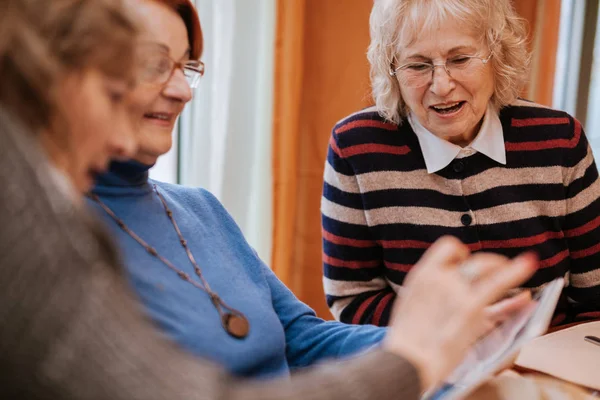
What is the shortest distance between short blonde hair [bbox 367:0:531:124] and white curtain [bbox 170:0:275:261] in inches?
23.7

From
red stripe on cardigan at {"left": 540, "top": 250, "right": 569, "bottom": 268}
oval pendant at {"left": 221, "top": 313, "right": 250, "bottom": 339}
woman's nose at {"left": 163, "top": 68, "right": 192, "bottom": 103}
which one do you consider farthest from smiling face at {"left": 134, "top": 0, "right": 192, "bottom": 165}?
red stripe on cardigan at {"left": 540, "top": 250, "right": 569, "bottom": 268}

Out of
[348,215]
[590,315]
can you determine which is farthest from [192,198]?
[590,315]

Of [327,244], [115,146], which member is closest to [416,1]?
[327,244]

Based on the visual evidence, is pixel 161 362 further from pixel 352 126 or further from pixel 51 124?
pixel 352 126

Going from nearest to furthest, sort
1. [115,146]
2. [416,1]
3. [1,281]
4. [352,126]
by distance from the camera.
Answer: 1. [1,281]
2. [115,146]
3. [416,1]
4. [352,126]

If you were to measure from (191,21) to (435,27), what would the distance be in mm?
607

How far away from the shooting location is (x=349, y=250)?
159 centimetres

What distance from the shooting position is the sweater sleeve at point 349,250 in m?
1.59

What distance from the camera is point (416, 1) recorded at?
4.78 ft

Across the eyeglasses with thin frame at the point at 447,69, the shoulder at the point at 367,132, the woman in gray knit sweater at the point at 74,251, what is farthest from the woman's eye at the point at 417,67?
the woman in gray knit sweater at the point at 74,251

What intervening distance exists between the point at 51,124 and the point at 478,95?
48.5 inches

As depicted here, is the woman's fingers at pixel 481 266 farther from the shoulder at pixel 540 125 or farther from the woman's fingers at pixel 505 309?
the shoulder at pixel 540 125

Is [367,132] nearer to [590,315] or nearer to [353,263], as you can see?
Result: [353,263]

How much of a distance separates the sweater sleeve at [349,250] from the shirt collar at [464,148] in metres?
0.21
